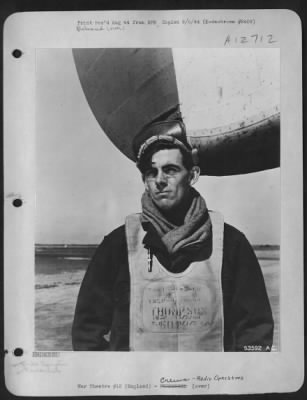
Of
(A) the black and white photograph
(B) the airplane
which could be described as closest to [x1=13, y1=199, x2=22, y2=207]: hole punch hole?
(A) the black and white photograph

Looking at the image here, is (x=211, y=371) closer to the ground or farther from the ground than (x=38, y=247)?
closer to the ground

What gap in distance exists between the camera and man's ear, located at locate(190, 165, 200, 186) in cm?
49

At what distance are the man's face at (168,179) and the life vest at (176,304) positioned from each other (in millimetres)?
47

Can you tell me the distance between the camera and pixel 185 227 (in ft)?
1.60

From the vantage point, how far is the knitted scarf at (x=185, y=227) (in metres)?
0.49

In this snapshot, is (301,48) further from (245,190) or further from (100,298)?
(100,298)

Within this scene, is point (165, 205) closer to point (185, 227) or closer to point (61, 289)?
point (185, 227)

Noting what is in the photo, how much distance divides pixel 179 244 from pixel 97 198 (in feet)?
0.31

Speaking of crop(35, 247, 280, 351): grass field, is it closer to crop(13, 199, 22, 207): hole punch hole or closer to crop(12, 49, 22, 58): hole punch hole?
crop(13, 199, 22, 207): hole punch hole

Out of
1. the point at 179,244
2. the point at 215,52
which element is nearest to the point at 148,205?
A: the point at 179,244

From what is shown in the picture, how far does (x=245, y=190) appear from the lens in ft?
1.61

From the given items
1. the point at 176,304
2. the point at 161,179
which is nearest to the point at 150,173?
the point at 161,179

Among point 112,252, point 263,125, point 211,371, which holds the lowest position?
point 211,371

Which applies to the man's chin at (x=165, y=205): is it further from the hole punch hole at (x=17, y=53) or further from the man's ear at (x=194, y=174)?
the hole punch hole at (x=17, y=53)
